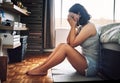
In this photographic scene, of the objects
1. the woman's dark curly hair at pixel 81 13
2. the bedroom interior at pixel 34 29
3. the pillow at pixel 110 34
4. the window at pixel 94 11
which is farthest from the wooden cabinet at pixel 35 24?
the pillow at pixel 110 34

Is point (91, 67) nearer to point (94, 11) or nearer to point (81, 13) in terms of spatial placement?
point (81, 13)

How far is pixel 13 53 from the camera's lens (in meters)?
3.89

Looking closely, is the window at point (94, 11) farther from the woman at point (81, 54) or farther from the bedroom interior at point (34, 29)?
the woman at point (81, 54)

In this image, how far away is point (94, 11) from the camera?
566 centimetres

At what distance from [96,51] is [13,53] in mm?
1754

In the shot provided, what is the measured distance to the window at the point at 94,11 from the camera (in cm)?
560

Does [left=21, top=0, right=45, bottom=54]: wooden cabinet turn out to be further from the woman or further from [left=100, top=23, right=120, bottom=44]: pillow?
[left=100, top=23, right=120, bottom=44]: pillow

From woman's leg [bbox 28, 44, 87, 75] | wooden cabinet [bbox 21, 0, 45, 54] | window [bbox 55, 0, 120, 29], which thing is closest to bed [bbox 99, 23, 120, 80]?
woman's leg [bbox 28, 44, 87, 75]

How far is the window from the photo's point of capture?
5.60 meters

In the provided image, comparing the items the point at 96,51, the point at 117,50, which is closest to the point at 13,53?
the point at 96,51

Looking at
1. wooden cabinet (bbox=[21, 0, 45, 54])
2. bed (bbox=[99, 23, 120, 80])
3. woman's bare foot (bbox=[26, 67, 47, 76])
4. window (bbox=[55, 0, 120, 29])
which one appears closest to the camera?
bed (bbox=[99, 23, 120, 80])

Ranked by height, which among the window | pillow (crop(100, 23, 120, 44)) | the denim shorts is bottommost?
the denim shorts

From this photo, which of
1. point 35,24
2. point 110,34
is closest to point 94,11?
point 35,24

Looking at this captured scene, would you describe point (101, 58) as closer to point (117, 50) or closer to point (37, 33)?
point (117, 50)
